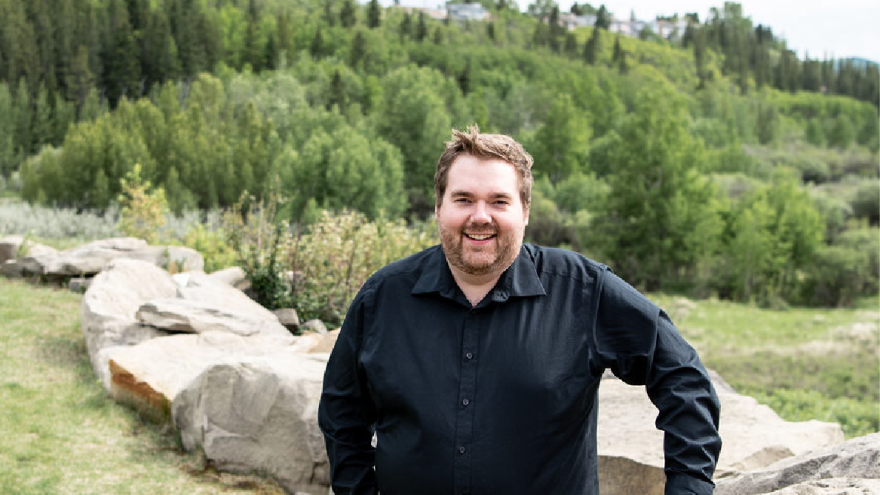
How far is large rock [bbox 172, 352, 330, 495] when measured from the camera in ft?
19.0

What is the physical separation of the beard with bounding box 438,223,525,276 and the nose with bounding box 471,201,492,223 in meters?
0.02

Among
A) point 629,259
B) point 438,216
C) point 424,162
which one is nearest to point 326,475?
point 438,216

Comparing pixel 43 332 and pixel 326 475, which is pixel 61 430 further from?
pixel 43 332

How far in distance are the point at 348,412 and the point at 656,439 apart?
3157 millimetres

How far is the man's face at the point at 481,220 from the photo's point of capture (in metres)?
2.50

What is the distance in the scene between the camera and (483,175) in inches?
98.5

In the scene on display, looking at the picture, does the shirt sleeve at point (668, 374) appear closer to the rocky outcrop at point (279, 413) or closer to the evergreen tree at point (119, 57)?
the rocky outcrop at point (279, 413)

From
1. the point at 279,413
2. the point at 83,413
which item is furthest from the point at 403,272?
the point at 83,413

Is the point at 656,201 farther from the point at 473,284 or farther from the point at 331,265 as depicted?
the point at 473,284

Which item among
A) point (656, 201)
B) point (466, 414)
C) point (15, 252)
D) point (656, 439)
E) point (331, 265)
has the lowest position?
point (656, 201)

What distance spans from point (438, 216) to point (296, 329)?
7.71 m

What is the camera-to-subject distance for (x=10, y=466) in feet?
18.9

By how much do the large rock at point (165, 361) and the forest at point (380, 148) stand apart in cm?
399

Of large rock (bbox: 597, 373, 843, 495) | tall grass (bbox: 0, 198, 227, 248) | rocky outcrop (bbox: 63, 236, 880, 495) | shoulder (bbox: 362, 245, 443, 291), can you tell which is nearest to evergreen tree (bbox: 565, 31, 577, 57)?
tall grass (bbox: 0, 198, 227, 248)
